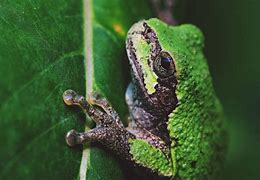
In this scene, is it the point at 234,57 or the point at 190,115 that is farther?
the point at 234,57

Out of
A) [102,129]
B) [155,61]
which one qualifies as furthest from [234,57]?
[102,129]

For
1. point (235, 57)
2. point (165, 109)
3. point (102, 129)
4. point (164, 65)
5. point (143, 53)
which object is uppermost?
point (235, 57)

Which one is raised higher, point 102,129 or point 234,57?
point 234,57

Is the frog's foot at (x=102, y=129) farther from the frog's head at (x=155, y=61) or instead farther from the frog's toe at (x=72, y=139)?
the frog's head at (x=155, y=61)

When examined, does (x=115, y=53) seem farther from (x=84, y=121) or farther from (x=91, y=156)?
(x=91, y=156)

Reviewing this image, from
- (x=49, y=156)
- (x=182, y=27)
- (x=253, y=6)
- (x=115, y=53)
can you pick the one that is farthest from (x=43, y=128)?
(x=253, y=6)

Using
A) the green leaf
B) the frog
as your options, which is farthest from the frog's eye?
the green leaf

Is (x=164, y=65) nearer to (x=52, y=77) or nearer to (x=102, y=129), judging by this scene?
(x=102, y=129)
